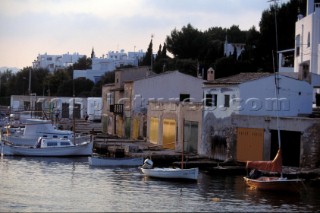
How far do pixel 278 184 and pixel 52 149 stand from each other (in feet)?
82.8

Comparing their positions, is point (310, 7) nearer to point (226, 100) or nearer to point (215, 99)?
point (215, 99)

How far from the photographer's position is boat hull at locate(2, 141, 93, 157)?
5716 cm

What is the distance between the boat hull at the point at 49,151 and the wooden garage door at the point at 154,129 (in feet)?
24.4

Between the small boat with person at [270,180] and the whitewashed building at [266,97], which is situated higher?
the whitewashed building at [266,97]

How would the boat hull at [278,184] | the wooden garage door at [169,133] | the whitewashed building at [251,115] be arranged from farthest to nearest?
the wooden garage door at [169,133]
the whitewashed building at [251,115]
the boat hull at [278,184]

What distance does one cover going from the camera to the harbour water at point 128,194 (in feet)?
106

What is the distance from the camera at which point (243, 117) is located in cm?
4669

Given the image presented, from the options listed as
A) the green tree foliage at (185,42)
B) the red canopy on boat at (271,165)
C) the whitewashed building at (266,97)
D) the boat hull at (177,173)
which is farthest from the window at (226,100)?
the green tree foliage at (185,42)

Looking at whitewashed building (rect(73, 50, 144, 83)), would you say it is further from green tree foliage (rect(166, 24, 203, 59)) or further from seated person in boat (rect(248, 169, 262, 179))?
seated person in boat (rect(248, 169, 262, 179))

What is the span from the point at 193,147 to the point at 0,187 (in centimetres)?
1896

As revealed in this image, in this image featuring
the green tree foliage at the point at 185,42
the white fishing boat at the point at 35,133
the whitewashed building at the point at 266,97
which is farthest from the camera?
the green tree foliage at the point at 185,42

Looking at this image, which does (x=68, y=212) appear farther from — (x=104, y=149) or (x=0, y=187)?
(x=104, y=149)

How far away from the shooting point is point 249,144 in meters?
45.9

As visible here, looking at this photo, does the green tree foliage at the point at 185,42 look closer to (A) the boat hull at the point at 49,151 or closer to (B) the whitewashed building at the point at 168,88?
(B) the whitewashed building at the point at 168,88
